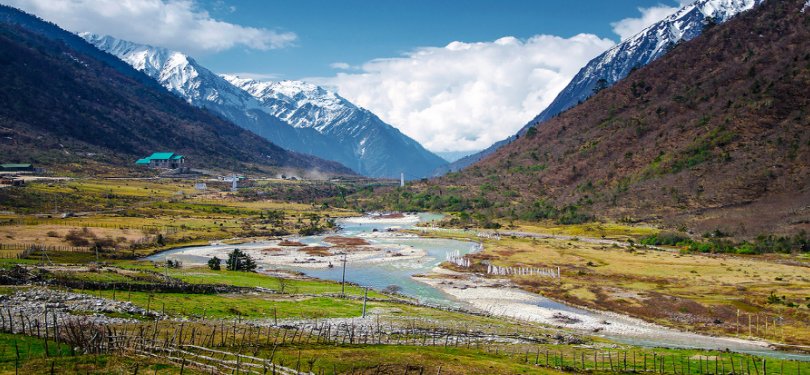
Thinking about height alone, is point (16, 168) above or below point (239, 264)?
above

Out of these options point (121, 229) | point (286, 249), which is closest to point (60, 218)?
point (121, 229)

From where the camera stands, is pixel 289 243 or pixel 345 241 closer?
pixel 289 243

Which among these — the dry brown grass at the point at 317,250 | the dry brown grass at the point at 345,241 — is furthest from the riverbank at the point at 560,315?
the dry brown grass at the point at 345,241

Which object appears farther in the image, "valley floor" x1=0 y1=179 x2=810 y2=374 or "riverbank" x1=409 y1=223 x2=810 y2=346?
"riverbank" x1=409 y1=223 x2=810 y2=346

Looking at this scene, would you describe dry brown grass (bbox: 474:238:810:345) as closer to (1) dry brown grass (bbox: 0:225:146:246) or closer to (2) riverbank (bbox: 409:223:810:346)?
(2) riverbank (bbox: 409:223:810:346)

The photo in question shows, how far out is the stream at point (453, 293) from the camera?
60.4 meters

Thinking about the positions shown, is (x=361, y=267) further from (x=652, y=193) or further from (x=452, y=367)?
(x=652, y=193)

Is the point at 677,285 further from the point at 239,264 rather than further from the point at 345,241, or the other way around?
the point at 345,241

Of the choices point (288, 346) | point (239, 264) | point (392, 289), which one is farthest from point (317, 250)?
point (288, 346)

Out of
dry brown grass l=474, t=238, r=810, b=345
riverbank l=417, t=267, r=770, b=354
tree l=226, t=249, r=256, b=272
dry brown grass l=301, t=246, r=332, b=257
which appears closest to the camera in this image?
riverbank l=417, t=267, r=770, b=354

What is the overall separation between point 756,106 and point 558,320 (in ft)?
514

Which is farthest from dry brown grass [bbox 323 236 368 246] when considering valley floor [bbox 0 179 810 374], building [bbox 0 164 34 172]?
building [bbox 0 164 34 172]

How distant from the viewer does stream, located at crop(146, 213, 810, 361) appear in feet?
198

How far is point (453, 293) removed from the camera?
85.6 metres
